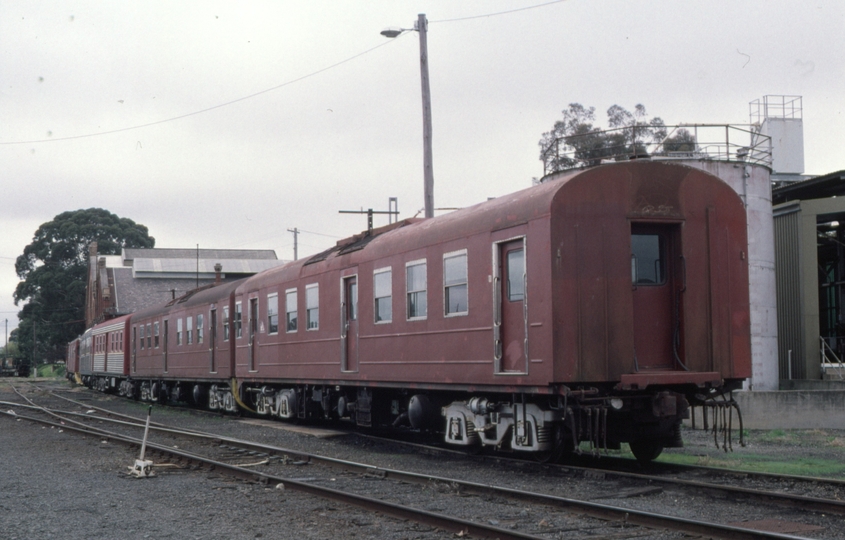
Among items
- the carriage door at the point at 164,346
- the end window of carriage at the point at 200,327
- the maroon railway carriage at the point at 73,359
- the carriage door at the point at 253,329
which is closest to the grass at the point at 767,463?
the carriage door at the point at 253,329

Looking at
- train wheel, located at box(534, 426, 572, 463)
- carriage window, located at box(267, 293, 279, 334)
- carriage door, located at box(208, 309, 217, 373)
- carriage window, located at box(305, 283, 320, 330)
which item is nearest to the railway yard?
train wheel, located at box(534, 426, 572, 463)

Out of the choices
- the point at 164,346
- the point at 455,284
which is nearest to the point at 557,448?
the point at 455,284

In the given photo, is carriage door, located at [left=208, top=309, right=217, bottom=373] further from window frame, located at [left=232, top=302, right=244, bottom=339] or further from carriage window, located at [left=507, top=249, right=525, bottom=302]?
carriage window, located at [left=507, top=249, right=525, bottom=302]

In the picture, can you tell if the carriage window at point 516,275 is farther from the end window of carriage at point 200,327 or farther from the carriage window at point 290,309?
the end window of carriage at point 200,327

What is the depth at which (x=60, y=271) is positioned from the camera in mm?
87438

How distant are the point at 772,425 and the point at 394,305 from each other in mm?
8464

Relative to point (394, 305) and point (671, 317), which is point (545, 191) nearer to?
point (671, 317)

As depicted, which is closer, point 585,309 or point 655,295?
point 585,309

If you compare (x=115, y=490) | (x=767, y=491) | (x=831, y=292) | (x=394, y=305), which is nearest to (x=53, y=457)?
(x=115, y=490)

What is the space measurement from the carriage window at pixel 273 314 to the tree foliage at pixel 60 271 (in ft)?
224

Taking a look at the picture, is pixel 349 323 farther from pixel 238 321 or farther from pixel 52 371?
pixel 52 371

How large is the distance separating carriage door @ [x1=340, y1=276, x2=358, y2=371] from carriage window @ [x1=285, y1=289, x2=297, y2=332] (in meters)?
2.83

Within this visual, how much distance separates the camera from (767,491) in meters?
9.05

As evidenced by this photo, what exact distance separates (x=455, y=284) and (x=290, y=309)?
7336 millimetres
